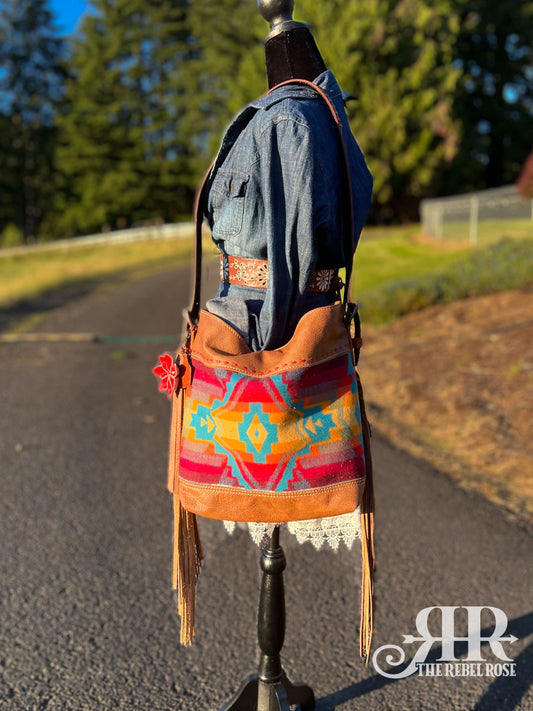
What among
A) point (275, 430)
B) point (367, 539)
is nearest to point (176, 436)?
point (275, 430)

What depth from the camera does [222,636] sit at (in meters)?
2.88

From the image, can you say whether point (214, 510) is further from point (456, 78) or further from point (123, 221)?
point (123, 221)

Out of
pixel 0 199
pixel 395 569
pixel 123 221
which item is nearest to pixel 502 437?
pixel 395 569

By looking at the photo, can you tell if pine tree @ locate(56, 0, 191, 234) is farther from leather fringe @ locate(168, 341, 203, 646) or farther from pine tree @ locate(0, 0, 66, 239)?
leather fringe @ locate(168, 341, 203, 646)

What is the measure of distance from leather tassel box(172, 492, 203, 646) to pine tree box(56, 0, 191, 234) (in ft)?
138

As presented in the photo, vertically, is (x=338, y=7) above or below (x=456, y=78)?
above

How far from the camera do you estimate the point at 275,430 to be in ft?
6.23

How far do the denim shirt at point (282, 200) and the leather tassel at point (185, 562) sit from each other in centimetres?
62

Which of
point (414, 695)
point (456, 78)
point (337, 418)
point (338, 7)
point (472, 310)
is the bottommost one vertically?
point (414, 695)

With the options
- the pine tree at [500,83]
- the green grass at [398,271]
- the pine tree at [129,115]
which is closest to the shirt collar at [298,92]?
the green grass at [398,271]

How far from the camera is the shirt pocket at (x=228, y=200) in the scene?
6.45 feet

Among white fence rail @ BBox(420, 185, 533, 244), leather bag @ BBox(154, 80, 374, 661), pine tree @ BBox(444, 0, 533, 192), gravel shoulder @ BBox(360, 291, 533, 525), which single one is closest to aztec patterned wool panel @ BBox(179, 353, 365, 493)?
leather bag @ BBox(154, 80, 374, 661)

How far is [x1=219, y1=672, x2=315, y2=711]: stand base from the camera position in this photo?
2236 millimetres

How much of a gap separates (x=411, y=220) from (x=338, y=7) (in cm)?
994
